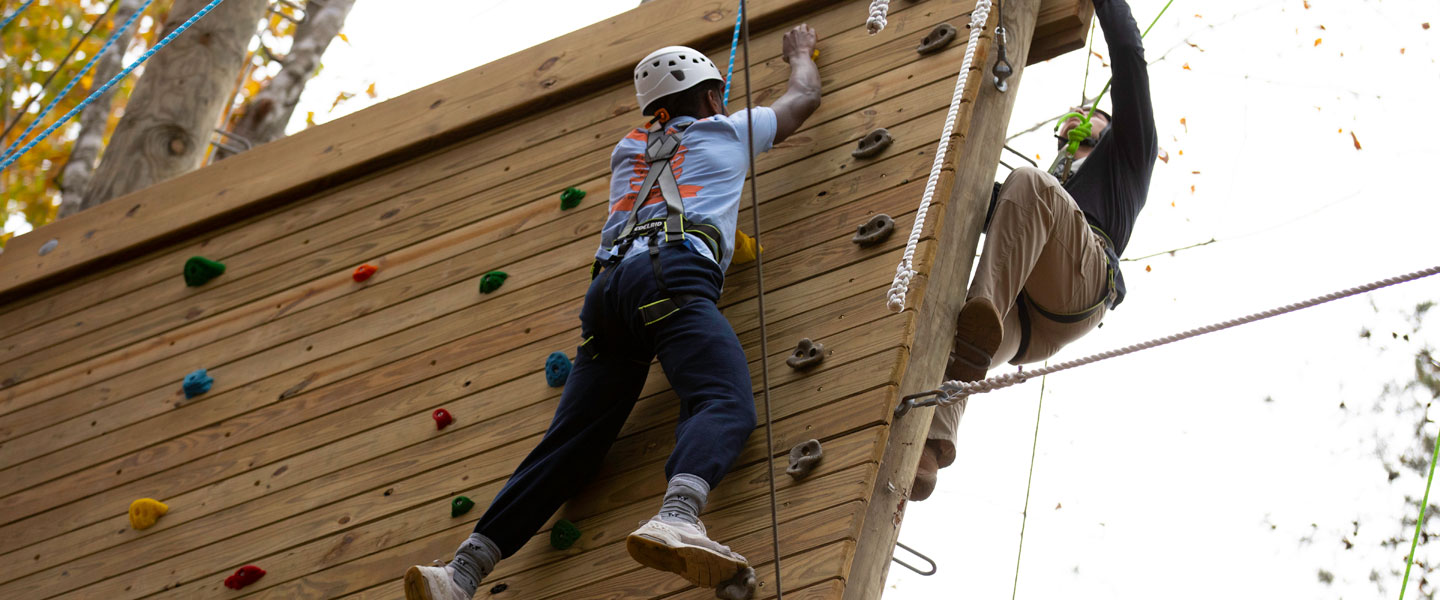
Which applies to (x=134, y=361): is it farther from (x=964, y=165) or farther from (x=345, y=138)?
(x=964, y=165)

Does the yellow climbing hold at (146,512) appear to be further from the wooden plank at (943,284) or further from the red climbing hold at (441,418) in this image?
the wooden plank at (943,284)

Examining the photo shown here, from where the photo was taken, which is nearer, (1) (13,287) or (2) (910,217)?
(2) (910,217)

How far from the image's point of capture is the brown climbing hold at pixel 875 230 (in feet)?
10.2

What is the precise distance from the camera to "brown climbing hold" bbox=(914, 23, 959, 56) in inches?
137

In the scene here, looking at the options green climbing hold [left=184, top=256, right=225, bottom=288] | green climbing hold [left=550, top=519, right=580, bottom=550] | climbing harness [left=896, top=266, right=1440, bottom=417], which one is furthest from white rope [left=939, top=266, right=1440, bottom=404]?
green climbing hold [left=184, top=256, right=225, bottom=288]

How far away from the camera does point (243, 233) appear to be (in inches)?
177

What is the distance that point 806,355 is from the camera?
2.98 m

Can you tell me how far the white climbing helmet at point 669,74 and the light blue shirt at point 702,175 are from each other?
0.29 feet

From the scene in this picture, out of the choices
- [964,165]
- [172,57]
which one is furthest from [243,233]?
[172,57]

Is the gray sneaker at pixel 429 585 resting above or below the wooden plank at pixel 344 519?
below

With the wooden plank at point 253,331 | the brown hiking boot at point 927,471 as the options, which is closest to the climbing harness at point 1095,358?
the brown hiking boot at point 927,471

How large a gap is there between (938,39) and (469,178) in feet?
4.58

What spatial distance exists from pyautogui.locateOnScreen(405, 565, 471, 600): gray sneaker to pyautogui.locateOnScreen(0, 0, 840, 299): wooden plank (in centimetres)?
175

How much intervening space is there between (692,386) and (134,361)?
2176 millimetres
